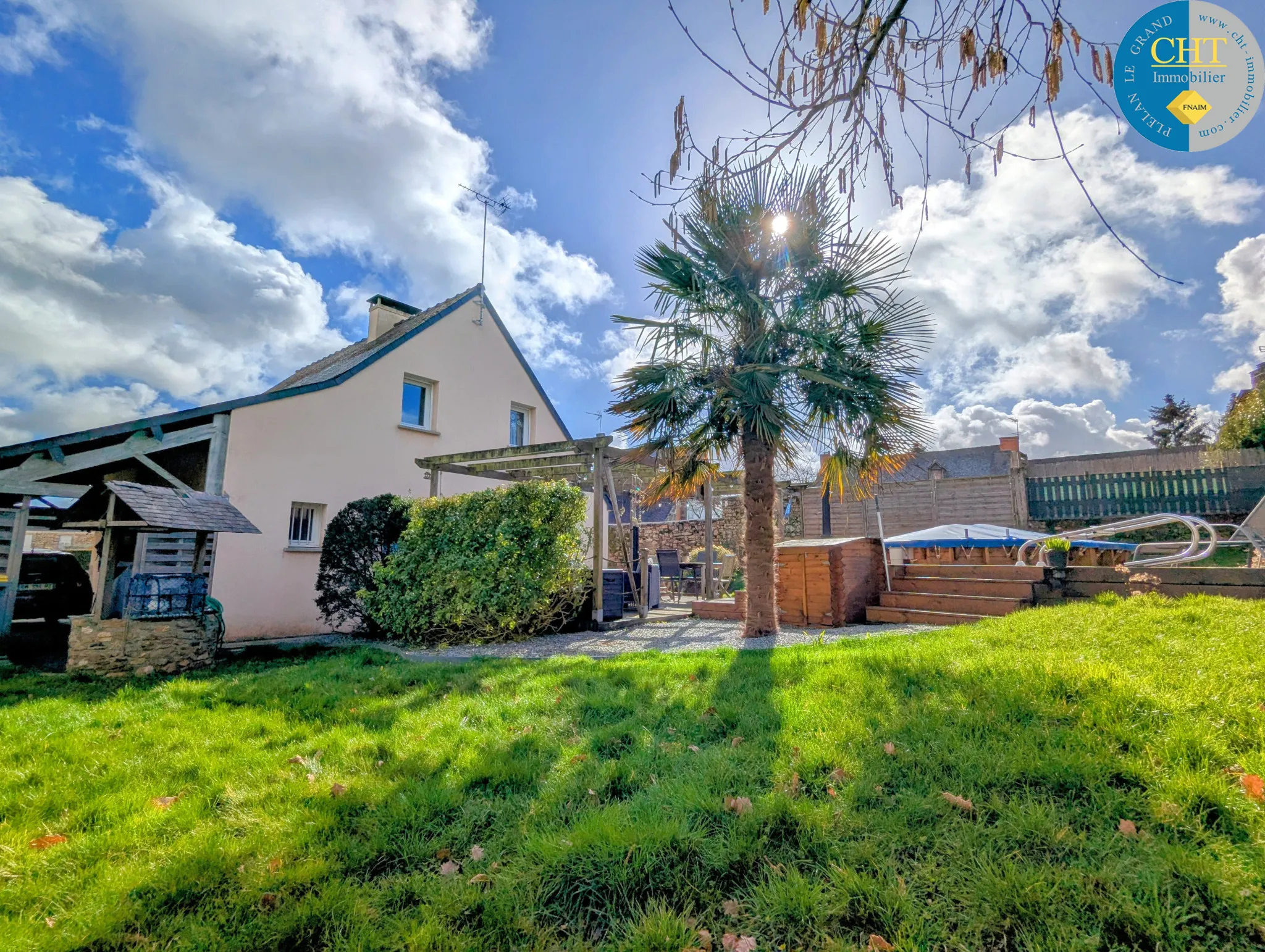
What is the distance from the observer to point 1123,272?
273 cm

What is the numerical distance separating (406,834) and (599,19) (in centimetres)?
427

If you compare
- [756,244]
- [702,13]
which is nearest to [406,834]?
[702,13]

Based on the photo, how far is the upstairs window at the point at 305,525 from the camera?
9883 millimetres

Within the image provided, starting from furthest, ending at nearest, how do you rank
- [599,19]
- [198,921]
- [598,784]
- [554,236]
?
[554,236]
[599,19]
[598,784]
[198,921]

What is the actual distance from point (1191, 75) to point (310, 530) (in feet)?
38.3

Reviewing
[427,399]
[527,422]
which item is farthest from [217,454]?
[527,422]

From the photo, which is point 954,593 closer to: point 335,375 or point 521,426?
point 521,426

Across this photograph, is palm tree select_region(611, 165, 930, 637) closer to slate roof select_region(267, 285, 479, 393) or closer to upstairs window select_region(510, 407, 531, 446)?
slate roof select_region(267, 285, 479, 393)

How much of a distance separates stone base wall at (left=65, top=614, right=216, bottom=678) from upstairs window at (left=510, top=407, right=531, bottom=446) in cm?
839

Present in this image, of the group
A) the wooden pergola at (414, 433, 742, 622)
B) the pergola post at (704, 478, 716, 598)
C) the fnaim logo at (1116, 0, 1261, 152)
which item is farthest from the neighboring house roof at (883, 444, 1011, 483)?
the fnaim logo at (1116, 0, 1261, 152)

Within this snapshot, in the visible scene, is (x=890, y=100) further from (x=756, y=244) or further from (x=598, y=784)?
(x=756, y=244)

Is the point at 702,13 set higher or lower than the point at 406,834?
higher

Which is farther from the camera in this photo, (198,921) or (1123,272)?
(1123,272)

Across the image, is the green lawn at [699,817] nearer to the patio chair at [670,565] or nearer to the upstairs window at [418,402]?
the upstairs window at [418,402]
